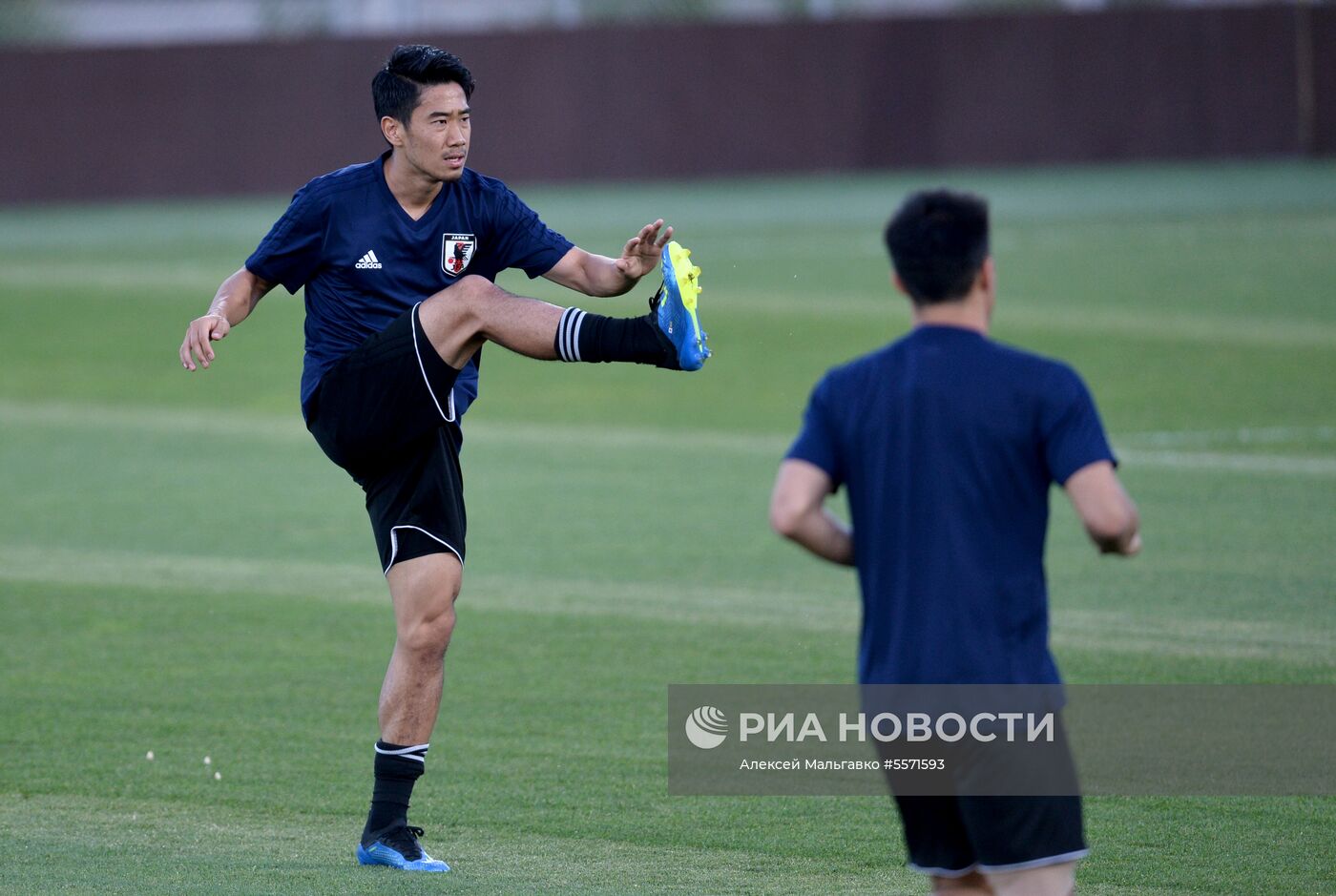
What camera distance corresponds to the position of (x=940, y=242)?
368 centimetres

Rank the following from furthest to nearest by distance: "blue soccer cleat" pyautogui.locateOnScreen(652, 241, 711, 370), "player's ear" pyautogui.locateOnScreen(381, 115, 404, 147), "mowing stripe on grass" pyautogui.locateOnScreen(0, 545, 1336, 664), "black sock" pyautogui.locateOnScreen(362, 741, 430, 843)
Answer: "mowing stripe on grass" pyautogui.locateOnScreen(0, 545, 1336, 664)
"player's ear" pyautogui.locateOnScreen(381, 115, 404, 147)
"black sock" pyautogui.locateOnScreen(362, 741, 430, 843)
"blue soccer cleat" pyautogui.locateOnScreen(652, 241, 711, 370)

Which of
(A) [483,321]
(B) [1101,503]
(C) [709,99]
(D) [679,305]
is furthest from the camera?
(C) [709,99]

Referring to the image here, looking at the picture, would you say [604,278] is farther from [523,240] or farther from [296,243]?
[296,243]

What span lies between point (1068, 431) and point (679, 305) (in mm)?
1756

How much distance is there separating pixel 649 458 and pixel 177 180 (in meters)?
16.5

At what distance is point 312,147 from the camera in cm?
2750

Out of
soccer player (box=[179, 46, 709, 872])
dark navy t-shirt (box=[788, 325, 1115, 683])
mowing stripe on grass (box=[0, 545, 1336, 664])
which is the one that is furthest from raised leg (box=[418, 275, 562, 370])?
mowing stripe on grass (box=[0, 545, 1336, 664])

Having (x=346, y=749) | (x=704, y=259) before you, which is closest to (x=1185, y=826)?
(x=346, y=749)

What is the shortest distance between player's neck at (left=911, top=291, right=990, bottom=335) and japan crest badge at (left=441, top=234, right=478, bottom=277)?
240 centimetres

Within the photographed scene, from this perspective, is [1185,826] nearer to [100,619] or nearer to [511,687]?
[511,687]

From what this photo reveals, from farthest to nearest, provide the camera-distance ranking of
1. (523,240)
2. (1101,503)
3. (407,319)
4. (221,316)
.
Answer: (523,240), (221,316), (407,319), (1101,503)

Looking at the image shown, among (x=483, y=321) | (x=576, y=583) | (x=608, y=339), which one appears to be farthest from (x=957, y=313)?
(x=576, y=583)

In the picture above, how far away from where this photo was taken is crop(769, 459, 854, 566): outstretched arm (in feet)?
12.2

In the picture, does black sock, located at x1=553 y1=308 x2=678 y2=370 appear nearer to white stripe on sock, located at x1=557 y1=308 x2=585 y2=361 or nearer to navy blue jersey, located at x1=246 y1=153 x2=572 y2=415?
white stripe on sock, located at x1=557 y1=308 x2=585 y2=361
